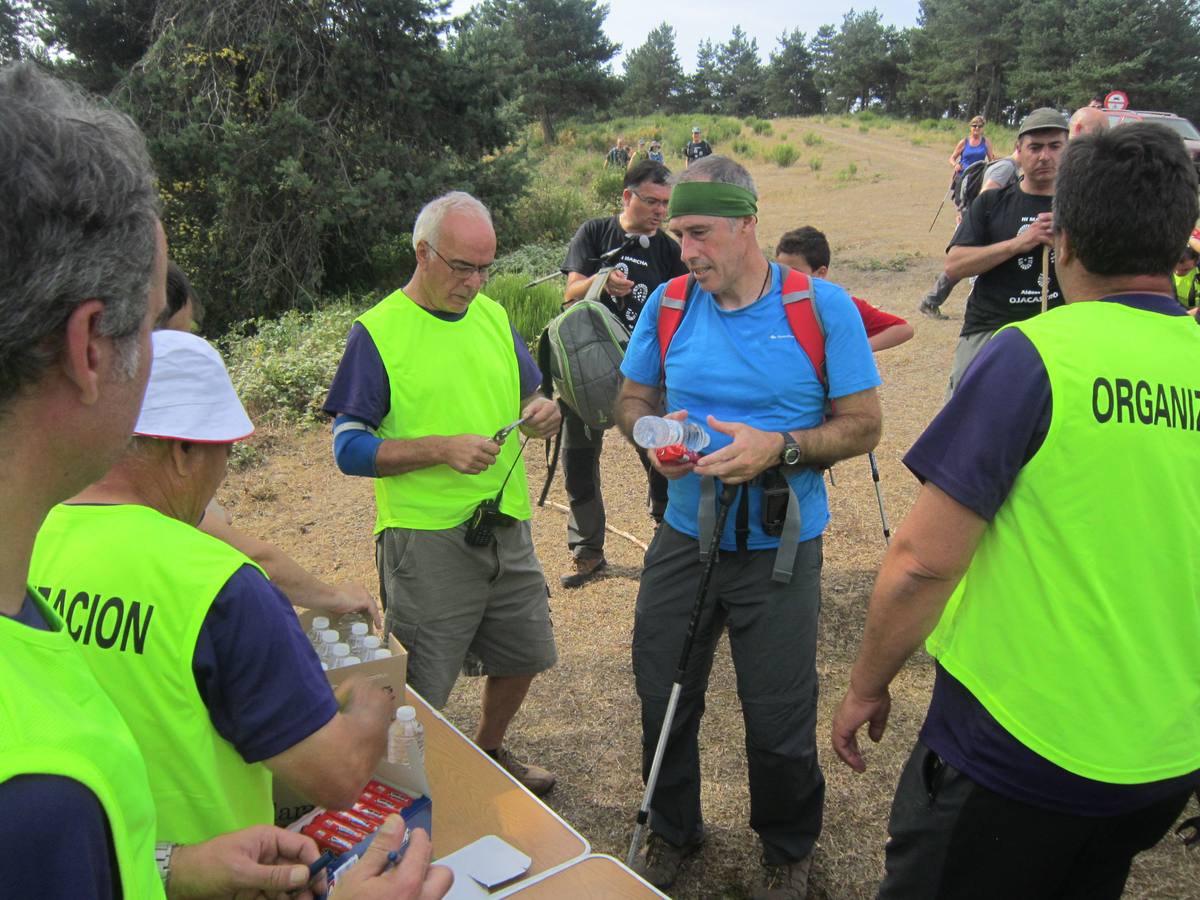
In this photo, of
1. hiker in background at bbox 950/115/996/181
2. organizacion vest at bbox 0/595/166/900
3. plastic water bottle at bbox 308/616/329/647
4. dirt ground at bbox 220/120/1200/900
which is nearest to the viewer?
organizacion vest at bbox 0/595/166/900

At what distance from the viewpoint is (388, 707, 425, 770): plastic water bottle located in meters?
1.85

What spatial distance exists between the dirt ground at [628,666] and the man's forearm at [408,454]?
5.07 feet

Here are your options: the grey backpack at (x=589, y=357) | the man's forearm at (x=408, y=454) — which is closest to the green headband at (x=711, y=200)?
the grey backpack at (x=589, y=357)

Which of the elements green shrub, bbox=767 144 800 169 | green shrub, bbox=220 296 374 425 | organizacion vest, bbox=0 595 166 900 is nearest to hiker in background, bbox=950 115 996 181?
green shrub, bbox=220 296 374 425

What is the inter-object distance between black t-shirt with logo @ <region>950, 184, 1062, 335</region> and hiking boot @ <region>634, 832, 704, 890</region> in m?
2.75

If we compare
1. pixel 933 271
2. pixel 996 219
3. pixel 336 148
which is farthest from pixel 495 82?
pixel 996 219

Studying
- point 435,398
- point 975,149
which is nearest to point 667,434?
point 435,398

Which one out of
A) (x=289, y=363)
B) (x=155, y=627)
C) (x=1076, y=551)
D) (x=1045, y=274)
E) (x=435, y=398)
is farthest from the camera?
(x=289, y=363)

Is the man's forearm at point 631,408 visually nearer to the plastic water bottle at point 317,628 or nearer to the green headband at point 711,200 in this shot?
the green headband at point 711,200

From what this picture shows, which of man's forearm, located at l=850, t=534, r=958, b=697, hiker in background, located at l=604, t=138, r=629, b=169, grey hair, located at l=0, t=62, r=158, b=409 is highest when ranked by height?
hiker in background, located at l=604, t=138, r=629, b=169

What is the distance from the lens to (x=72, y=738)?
73 cm

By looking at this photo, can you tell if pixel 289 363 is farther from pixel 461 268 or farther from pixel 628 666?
pixel 461 268

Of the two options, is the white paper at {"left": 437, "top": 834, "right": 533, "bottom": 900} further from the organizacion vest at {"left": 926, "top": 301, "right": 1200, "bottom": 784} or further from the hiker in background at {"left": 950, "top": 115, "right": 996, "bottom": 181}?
the hiker in background at {"left": 950, "top": 115, "right": 996, "bottom": 181}

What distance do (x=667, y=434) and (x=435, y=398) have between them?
803mm
